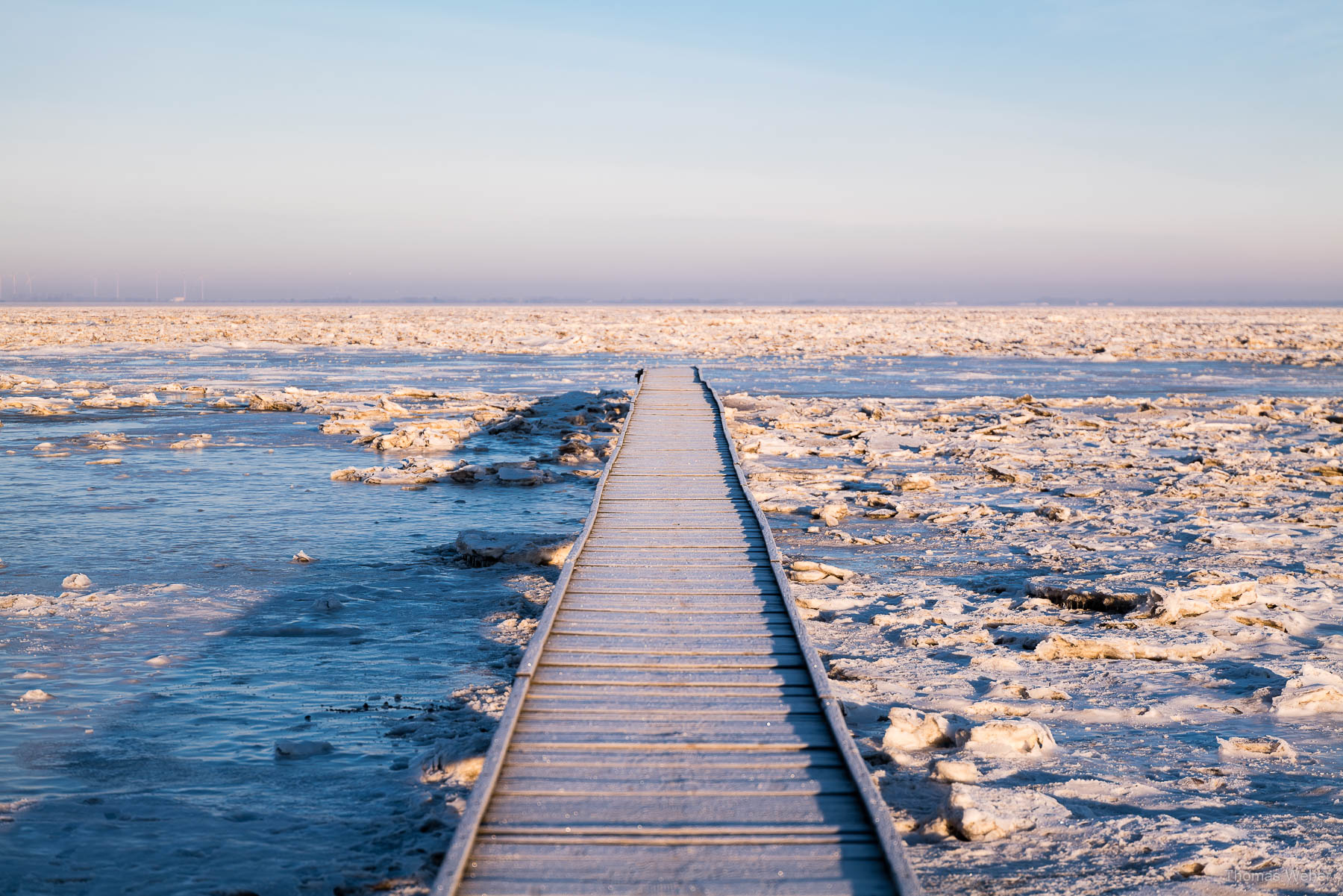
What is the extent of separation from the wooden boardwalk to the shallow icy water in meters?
0.72

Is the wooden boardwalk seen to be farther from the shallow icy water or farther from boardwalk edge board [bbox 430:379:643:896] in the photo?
the shallow icy water

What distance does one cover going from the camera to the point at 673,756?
4812 mm

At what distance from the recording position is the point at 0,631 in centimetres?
766

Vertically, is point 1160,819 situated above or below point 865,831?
below

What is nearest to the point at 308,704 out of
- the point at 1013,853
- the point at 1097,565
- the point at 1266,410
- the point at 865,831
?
the point at 865,831

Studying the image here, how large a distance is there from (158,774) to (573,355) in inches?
1392

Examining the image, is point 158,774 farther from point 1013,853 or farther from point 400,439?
point 400,439

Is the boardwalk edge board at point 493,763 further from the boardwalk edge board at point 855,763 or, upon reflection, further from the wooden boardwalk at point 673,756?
the boardwalk edge board at point 855,763

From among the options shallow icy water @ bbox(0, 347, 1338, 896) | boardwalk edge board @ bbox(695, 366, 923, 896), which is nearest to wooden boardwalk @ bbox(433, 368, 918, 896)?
boardwalk edge board @ bbox(695, 366, 923, 896)

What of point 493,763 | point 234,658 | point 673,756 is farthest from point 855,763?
point 234,658

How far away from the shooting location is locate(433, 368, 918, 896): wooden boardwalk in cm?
394

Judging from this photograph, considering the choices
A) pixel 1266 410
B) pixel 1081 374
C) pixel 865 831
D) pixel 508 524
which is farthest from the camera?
pixel 1081 374

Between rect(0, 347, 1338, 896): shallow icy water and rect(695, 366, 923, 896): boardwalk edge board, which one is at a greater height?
rect(695, 366, 923, 896): boardwalk edge board

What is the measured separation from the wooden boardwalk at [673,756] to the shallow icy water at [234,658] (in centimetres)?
72
